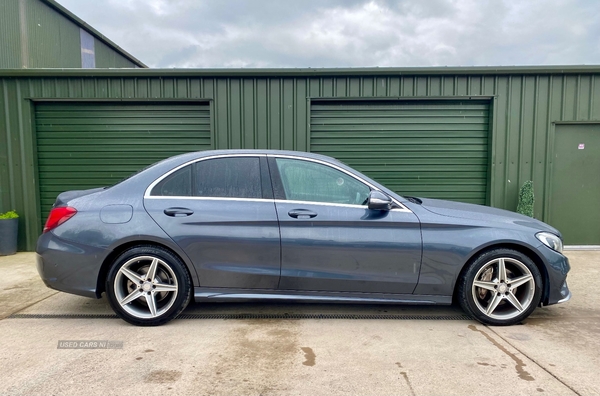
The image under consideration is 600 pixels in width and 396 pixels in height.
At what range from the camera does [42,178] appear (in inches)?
251

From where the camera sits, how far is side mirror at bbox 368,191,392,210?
10.1ft

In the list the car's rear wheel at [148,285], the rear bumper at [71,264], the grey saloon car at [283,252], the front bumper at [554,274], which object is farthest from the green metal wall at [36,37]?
the front bumper at [554,274]

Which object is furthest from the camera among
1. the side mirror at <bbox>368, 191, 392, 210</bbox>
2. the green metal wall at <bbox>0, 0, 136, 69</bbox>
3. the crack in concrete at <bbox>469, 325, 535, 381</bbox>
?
the green metal wall at <bbox>0, 0, 136, 69</bbox>

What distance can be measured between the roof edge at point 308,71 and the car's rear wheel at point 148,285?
396 centimetres

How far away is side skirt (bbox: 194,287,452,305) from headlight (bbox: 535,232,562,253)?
1021mm

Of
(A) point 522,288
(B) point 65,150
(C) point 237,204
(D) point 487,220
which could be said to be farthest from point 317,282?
(B) point 65,150

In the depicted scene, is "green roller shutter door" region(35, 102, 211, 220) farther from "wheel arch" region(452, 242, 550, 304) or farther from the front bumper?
the front bumper

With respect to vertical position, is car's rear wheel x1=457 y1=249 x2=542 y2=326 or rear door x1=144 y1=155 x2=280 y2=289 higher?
rear door x1=144 y1=155 x2=280 y2=289

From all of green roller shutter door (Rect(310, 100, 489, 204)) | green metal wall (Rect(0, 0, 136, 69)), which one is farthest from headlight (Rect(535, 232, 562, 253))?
green metal wall (Rect(0, 0, 136, 69))

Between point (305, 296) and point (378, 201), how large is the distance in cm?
112

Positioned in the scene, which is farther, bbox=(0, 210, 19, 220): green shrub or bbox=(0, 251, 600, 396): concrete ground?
bbox=(0, 210, 19, 220): green shrub

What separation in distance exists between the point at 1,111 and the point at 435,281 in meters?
7.64

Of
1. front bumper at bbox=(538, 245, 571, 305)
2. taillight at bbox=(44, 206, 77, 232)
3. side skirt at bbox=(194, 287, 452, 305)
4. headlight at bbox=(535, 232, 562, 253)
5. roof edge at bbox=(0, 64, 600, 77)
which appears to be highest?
roof edge at bbox=(0, 64, 600, 77)

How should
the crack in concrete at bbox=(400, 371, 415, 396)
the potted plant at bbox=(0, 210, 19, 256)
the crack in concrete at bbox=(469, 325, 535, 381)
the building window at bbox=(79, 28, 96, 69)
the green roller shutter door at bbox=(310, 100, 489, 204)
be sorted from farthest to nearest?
the building window at bbox=(79, 28, 96, 69) → the green roller shutter door at bbox=(310, 100, 489, 204) → the potted plant at bbox=(0, 210, 19, 256) → the crack in concrete at bbox=(469, 325, 535, 381) → the crack in concrete at bbox=(400, 371, 415, 396)
